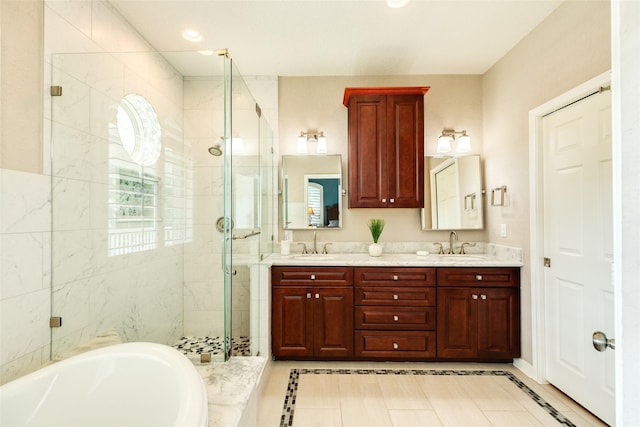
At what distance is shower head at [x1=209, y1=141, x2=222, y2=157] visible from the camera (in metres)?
1.93

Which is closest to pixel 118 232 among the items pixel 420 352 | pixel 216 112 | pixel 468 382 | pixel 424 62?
pixel 216 112

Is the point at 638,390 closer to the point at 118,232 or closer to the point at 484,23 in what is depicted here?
the point at 118,232

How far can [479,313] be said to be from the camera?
8.58ft

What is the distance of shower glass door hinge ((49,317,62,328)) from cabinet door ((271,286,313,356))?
4.74 feet

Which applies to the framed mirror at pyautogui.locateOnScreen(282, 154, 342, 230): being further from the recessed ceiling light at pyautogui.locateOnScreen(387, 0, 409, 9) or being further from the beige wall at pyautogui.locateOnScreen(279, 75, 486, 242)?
the recessed ceiling light at pyautogui.locateOnScreen(387, 0, 409, 9)

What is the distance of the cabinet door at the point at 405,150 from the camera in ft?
9.61

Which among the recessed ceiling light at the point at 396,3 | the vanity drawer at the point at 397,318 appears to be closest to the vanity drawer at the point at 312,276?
the vanity drawer at the point at 397,318

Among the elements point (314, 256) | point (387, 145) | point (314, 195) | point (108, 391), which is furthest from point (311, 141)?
point (108, 391)

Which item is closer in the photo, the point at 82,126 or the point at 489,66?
the point at 82,126

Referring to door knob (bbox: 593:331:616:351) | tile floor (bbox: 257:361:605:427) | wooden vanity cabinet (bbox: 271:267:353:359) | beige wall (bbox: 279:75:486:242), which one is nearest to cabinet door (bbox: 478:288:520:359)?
tile floor (bbox: 257:361:605:427)

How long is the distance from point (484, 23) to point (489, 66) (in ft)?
2.60

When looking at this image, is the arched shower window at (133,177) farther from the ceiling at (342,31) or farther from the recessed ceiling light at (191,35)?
the recessed ceiling light at (191,35)

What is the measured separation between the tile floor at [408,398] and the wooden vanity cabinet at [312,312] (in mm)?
151

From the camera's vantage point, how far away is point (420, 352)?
8.59 ft
